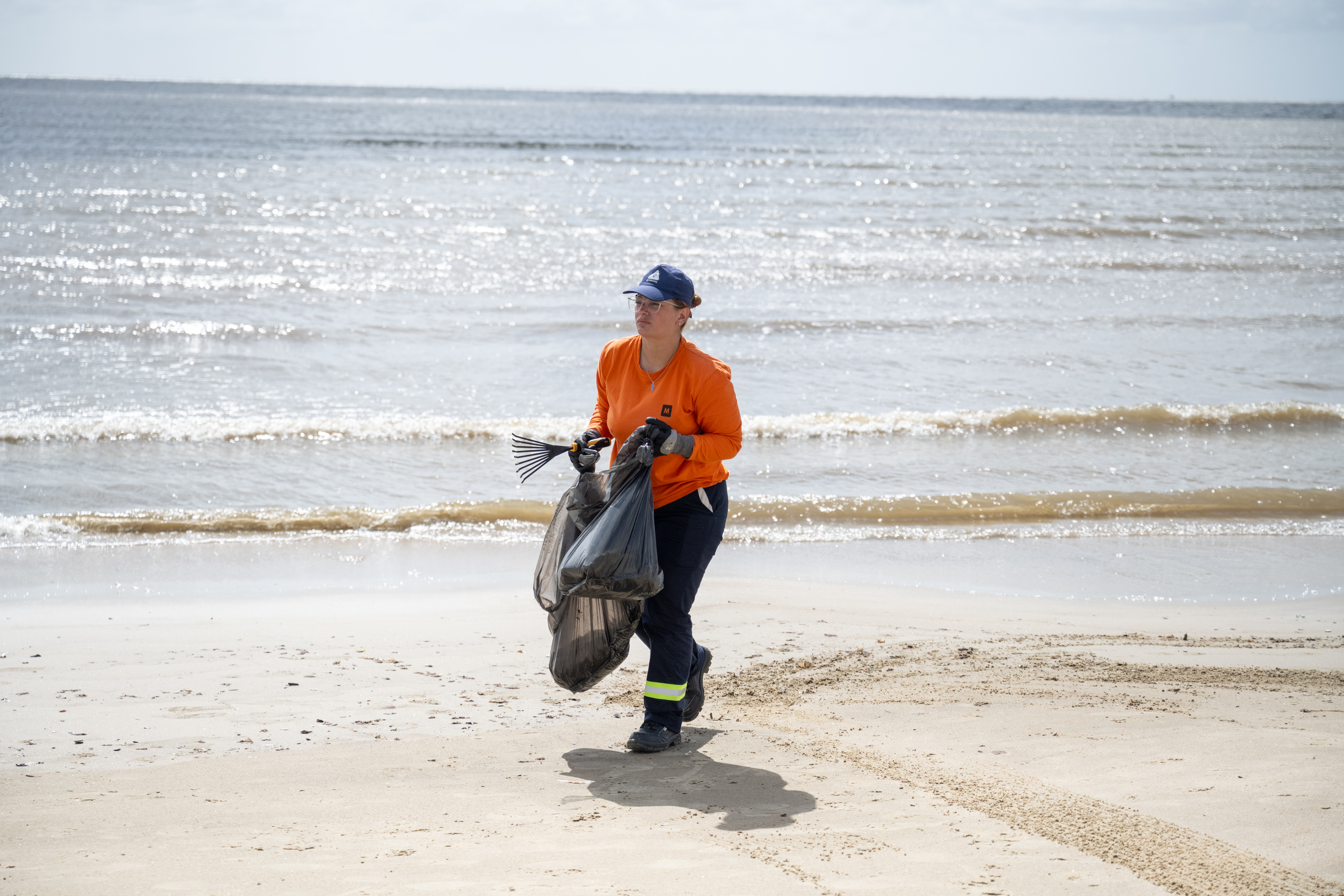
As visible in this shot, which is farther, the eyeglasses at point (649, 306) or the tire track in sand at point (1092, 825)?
the eyeglasses at point (649, 306)

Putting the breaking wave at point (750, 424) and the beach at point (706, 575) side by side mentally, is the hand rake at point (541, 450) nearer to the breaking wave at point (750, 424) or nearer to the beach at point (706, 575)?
the beach at point (706, 575)

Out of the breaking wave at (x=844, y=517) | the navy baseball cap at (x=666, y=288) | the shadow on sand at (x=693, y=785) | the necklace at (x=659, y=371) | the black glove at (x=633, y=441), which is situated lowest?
the shadow on sand at (x=693, y=785)

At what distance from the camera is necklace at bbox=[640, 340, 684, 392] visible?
3875 mm

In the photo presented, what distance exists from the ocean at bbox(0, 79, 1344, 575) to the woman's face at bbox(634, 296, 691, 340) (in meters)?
3.65

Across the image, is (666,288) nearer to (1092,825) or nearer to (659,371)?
(659,371)

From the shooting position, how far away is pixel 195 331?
1287cm

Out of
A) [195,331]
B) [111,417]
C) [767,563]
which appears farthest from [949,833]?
[195,331]

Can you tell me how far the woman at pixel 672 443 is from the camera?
149 inches

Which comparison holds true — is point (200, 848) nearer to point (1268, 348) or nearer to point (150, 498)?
point (150, 498)

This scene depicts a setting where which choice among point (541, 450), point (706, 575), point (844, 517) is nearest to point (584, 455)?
point (541, 450)

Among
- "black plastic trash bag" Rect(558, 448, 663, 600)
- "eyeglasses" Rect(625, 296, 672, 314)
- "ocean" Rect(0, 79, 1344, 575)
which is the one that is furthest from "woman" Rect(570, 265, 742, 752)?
"ocean" Rect(0, 79, 1344, 575)

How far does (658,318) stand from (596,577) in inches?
34.7

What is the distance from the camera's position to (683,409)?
386 cm

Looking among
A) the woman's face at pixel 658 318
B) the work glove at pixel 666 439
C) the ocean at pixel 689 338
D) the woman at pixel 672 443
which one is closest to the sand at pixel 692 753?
the woman at pixel 672 443
